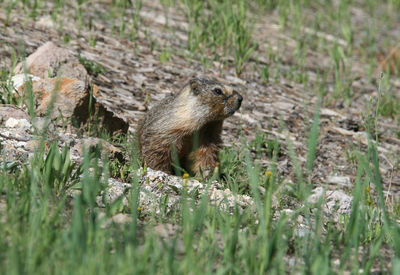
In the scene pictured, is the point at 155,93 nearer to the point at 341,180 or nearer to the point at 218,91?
the point at 218,91

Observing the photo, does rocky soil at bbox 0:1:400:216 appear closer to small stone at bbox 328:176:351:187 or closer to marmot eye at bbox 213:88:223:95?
small stone at bbox 328:176:351:187

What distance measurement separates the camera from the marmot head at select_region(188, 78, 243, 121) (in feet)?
19.1

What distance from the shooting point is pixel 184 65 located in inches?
328

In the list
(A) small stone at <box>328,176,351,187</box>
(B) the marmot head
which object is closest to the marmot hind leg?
(B) the marmot head

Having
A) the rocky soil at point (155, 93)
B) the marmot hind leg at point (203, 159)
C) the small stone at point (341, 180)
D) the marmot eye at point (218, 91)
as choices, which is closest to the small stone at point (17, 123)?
the rocky soil at point (155, 93)

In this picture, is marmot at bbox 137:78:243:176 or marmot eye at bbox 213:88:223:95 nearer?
marmot at bbox 137:78:243:176

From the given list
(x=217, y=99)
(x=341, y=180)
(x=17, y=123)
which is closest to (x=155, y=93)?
(x=217, y=99)

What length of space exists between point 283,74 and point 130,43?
2219 mm

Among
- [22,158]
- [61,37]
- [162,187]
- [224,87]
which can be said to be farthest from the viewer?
[61,37]

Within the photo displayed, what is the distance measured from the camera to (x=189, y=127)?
5.76 meters

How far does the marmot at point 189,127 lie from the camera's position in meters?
5.75

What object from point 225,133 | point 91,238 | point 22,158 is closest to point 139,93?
point 225,133

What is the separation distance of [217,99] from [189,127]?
1.24 ft

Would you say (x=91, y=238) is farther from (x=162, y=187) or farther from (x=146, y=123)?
(x=146, y=123)
